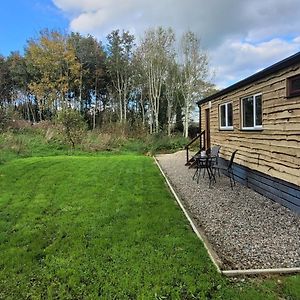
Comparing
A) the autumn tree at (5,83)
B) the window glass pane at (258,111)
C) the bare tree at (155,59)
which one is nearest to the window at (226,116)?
the window glass pane at (258,111)

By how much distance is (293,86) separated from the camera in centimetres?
516

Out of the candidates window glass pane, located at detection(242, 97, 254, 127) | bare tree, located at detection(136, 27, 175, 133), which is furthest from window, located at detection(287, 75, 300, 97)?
bare tree, located at detection(136, 27, 175, 133)

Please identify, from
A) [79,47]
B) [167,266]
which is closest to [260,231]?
[167,266]

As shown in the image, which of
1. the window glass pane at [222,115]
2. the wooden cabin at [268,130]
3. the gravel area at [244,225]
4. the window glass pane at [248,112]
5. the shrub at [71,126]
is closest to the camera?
the gravel area at [244,225]

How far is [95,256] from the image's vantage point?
338 cm

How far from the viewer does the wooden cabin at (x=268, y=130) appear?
5125 millimetres

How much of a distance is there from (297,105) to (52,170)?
22.9 feet

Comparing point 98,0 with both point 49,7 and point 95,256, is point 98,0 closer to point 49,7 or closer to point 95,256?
point 49,7

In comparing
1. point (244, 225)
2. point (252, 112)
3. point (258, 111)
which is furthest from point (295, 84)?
point (244, 225)

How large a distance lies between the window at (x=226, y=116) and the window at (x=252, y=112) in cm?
101

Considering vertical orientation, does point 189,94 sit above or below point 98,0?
below

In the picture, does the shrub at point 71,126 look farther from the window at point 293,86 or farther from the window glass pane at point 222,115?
the window at point 293,86

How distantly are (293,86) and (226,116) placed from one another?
13.4ft

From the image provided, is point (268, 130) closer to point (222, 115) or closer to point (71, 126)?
point (222, 115)
